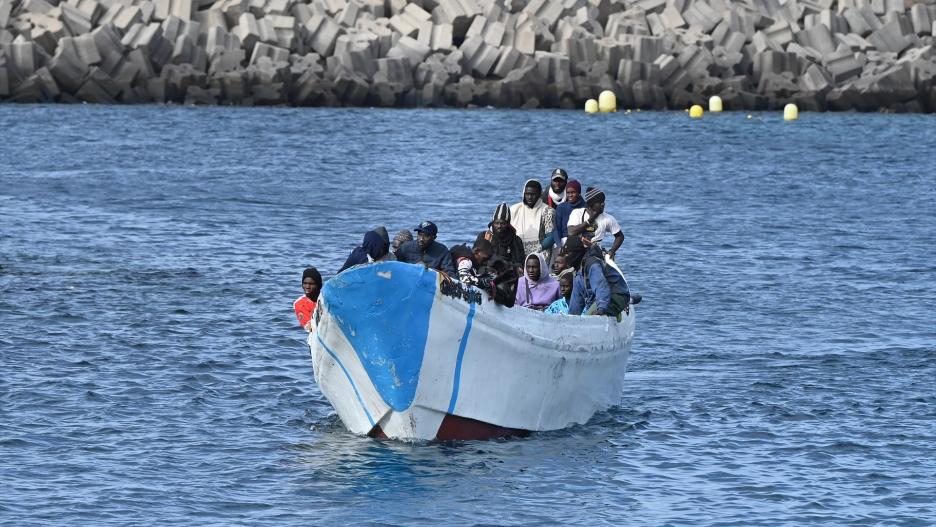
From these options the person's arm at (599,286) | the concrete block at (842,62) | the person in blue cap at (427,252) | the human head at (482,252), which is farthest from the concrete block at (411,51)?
the person in blue cap at (427,252)

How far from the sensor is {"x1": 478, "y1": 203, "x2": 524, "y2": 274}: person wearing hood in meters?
19.4

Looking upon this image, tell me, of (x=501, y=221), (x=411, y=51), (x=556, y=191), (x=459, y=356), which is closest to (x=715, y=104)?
(x=411, y=51)

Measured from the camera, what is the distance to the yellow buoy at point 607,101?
270 feet

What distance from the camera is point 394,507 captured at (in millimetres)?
15883

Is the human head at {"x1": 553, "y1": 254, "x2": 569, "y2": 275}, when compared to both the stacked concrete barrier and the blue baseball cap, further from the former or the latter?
the stacked concrete barrier

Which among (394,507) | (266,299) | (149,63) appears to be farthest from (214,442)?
(149,63)

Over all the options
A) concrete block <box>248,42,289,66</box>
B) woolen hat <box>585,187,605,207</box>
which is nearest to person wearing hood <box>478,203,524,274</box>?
woolen hat <box>585,187,605,207</box>

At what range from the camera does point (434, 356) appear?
55.8 ft

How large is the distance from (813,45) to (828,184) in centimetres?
3505

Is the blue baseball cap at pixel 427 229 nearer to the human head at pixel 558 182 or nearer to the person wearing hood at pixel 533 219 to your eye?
the person wearing hood at pixel 533 219

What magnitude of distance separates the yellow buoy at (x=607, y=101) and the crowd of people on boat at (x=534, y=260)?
6138 centimetres

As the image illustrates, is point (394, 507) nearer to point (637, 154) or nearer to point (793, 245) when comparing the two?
point (793, 245)

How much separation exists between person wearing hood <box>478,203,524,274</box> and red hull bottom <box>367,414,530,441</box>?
2.12 meters

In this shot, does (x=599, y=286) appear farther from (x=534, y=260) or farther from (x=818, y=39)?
(x=818, y=39)
